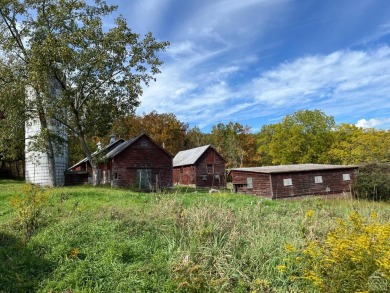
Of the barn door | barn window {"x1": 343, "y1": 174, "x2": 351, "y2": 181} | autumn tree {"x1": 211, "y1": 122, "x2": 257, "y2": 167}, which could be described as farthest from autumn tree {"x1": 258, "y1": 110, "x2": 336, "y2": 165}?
the barn door

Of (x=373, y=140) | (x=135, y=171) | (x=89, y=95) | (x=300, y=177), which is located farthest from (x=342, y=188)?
(x=89, y=95)

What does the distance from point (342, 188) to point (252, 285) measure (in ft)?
105

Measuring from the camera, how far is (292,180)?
3077 centimetres

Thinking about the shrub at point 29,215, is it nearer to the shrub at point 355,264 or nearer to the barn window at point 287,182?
the shrub at point 355,264

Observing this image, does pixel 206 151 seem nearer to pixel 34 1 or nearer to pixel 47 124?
pixel 47 124

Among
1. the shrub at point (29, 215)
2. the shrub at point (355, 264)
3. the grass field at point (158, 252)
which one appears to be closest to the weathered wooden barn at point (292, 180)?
the grass field at point (158, 252)

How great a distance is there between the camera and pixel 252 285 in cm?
525

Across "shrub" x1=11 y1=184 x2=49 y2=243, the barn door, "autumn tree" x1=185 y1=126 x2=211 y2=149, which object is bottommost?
"shrub" x1=11 y1=184 x2=49 y2=243

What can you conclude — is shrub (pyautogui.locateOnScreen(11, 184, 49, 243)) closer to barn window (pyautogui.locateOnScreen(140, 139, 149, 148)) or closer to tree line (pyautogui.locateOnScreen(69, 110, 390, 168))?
barn window (pyautogui.locateOnScreen(140, 139, 149, 148))

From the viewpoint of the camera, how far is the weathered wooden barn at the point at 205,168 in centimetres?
4122

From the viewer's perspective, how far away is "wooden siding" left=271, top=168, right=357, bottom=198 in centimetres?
2995

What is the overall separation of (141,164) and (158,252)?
23.9 metres

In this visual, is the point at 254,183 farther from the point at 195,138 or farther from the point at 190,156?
the point at 195,138

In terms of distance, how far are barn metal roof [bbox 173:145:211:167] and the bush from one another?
18.4m
